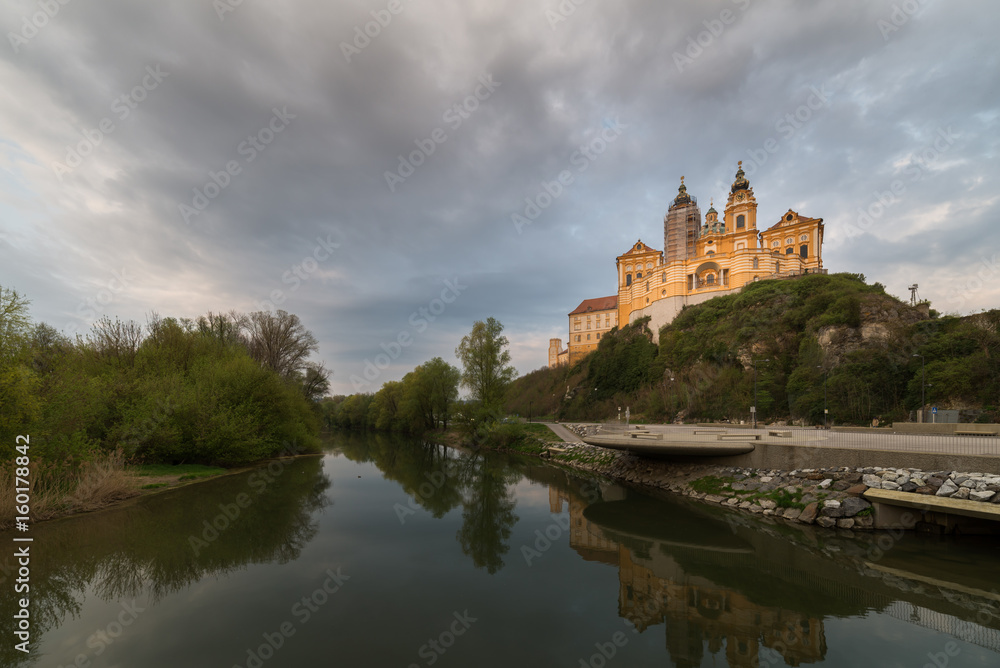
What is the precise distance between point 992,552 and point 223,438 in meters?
29.5

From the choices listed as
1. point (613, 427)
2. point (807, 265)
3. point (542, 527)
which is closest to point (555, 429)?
point (613, 427)

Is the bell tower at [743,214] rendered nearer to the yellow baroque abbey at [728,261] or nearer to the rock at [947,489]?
the yellow baroque abbey at [728,261]

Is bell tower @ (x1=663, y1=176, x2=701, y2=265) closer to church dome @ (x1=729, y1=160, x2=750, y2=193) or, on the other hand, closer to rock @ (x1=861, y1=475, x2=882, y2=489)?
church dome @ (x1=729, y1=160, x2=750, y2=193)

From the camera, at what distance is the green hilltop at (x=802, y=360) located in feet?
92.6

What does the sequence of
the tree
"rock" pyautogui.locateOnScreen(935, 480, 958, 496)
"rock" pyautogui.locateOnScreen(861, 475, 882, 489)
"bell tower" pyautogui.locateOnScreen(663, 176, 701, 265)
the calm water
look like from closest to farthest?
1. the calm water
2. "rock" pyautogui.locateOnScreen(935, 480, 958, 496)
3. "rock" pyautogui.locateOnScreen(861, 475, 882, 489)
4. the tree
5. "bell tower" pyautogui.locateOnScreen(663, 176, 701, 265)

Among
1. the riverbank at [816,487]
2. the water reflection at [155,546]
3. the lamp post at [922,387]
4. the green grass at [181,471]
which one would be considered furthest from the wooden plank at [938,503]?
the green grass at [181,471]

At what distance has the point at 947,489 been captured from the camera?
11.6m

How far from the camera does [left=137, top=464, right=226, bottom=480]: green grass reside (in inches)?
766

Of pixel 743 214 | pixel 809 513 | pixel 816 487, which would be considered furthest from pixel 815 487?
pixel 743 214

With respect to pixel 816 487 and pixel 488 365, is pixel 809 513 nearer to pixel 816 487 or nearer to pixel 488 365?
pixel 816 487

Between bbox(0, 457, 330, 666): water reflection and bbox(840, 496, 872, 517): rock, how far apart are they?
53.2 feet

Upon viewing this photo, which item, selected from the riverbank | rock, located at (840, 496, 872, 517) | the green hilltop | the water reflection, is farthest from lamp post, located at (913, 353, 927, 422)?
the water reflection

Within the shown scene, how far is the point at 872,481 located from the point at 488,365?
97.2 ft

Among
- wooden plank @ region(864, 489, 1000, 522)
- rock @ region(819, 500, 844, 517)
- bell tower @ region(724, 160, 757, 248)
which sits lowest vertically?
rock @ region(819, 500, 844, 517)
